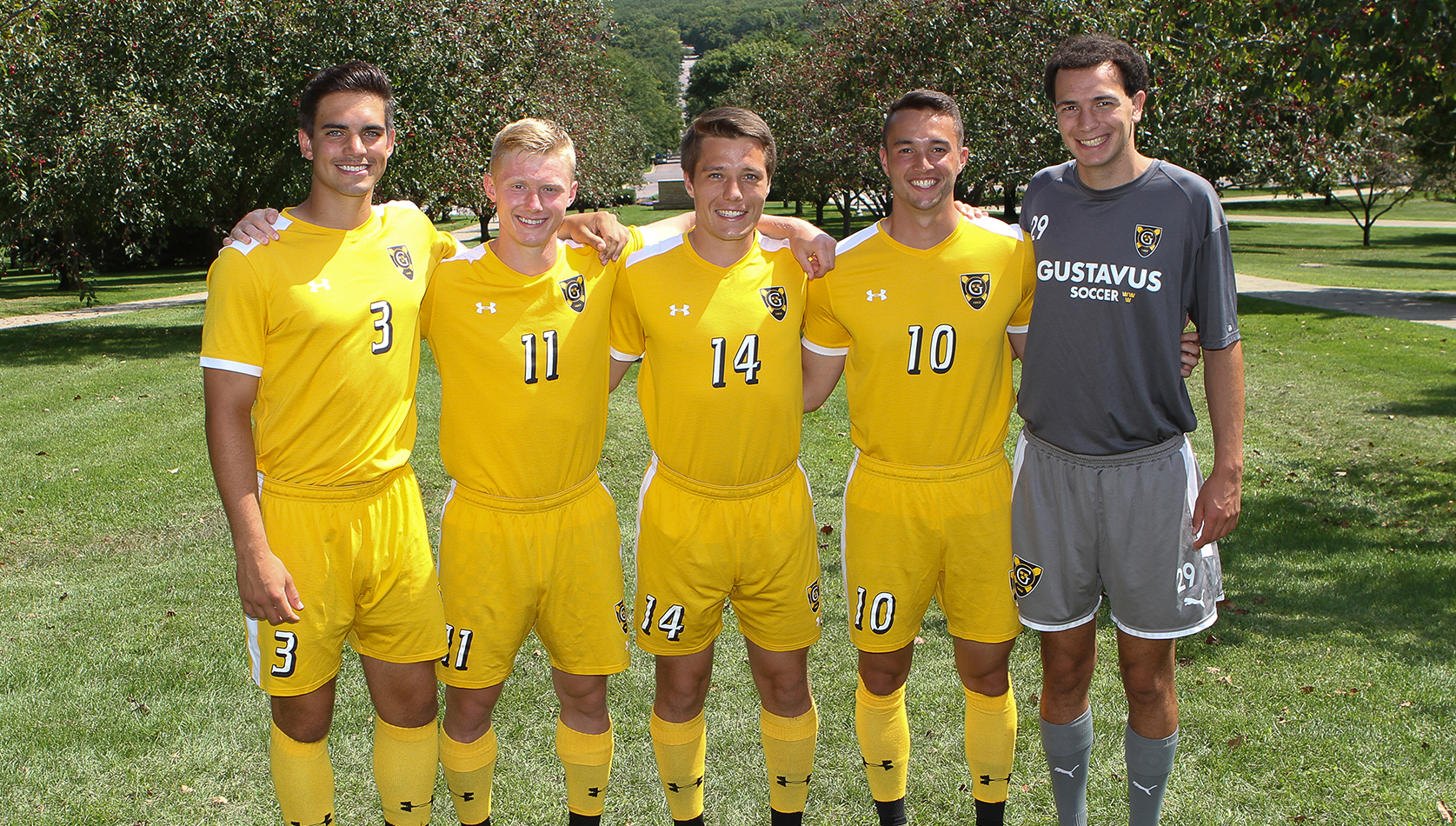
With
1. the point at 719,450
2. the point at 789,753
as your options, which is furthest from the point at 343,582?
the point at 789,753

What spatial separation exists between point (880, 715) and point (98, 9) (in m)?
15.1

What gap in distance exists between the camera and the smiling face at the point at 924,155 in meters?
3.61

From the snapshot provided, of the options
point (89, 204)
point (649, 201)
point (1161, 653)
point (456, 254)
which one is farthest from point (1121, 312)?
point (649, 201)

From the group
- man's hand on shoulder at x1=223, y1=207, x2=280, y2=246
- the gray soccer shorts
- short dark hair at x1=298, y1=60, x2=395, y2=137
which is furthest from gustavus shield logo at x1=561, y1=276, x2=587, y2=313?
the gray soccer shorts

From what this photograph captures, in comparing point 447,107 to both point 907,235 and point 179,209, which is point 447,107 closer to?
point 179,209

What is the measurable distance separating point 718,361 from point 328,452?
52.4 inches

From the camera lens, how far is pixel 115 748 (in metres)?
4.73

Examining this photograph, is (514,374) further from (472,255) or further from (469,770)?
(469,770)

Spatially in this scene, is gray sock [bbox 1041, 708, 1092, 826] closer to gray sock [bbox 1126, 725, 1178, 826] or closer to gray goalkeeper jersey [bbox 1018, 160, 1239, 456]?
gray sock [bbox 1126, 725, 1178, 826]

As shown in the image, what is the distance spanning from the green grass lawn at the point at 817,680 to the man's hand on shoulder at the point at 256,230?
7.97 feet

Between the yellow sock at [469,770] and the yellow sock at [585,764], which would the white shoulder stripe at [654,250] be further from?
the yellow sock at [469,770]

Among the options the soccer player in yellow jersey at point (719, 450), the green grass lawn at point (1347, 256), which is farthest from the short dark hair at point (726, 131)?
the green grass lawn at point (1347, 256)

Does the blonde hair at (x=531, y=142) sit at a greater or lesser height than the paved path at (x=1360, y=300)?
greater

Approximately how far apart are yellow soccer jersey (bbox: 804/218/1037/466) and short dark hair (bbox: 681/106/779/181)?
1.47ft
